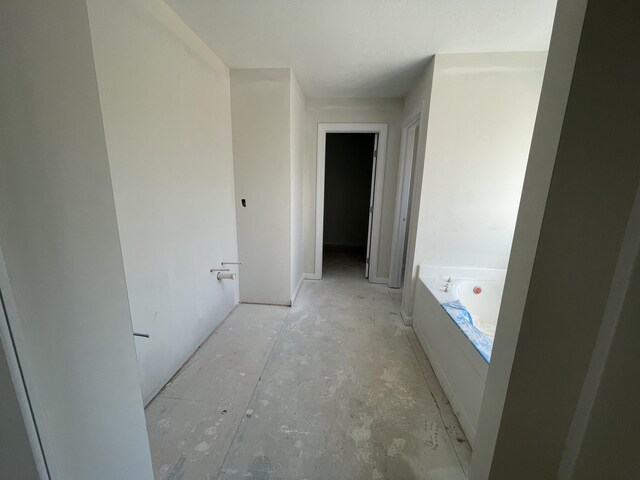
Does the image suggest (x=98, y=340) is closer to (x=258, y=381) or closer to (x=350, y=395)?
(x=258, y=381)

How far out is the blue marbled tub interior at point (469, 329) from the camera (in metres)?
1.33

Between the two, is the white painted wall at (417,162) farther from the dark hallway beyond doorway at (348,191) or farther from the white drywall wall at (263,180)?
the dark hallway beyond doorway at (348,191)

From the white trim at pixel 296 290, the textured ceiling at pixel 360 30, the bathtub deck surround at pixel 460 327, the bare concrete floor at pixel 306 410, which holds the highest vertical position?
the textured ceiling at pixel 360 30

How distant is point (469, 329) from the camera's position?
1530 mm

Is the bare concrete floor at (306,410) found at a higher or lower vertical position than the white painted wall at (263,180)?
lower

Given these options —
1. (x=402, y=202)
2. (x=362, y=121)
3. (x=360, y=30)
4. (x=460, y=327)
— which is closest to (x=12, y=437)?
(x=460, y=327)

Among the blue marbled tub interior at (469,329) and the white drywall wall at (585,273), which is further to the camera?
the blue marbled tub interior at (469,329)

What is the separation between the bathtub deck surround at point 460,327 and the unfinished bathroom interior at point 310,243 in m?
0.02

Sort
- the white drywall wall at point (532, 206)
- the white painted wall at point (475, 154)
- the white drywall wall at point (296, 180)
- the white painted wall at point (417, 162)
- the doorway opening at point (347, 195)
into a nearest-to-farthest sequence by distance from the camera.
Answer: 1. the white drywall wall at point (532, 206)
2. the white painted wall at point (475, 154)
3. the white painted wall at point (417, 162)
4. the white drywall wall at point (296, 180)
5. the doorway opening at point (347, 195)

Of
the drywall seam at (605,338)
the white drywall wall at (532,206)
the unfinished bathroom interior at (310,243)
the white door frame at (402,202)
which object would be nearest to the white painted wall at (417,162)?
the unfinished bathroom interior at (310,243)

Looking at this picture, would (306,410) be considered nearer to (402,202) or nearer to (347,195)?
(402,202)

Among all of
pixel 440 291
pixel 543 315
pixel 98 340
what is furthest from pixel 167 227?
pixel 440 291

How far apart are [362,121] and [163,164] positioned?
2.41 m

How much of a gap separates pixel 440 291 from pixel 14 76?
7.66 feet
